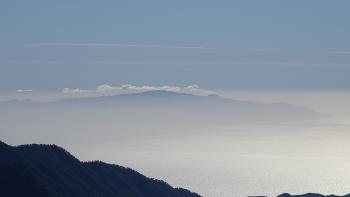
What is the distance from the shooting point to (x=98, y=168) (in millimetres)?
136500

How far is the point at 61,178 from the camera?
121 m

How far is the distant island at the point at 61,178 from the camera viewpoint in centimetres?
10981

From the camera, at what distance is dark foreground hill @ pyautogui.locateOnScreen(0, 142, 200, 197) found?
110 meters

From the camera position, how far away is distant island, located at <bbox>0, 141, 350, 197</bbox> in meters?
110

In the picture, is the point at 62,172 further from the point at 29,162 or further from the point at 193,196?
the point at 193,196

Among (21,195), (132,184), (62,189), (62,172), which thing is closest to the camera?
(21,195)

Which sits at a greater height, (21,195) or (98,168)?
(98,168)

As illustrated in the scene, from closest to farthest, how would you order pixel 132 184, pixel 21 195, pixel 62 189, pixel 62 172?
1. pixel 21 195
2. pixel 62 189
3. pixel 62 172
4. pixel 132 184

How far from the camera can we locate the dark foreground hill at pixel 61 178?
360ft

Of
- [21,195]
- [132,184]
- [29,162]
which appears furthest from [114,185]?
[21,195]

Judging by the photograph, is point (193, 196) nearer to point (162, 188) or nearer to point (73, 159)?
point (162, 188)

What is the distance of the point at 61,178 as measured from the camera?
121 metres

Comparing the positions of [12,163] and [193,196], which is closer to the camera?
[12,163]

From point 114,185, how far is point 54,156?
1196 centimetres
